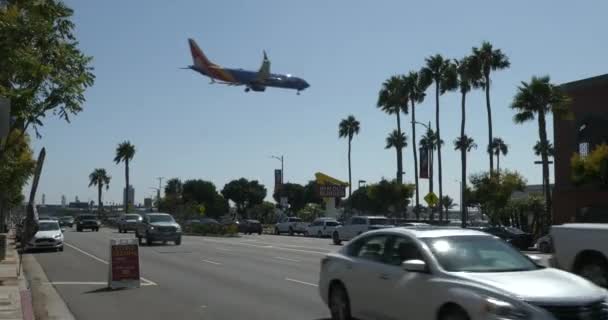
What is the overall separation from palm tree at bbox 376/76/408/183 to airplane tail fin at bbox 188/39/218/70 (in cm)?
1935

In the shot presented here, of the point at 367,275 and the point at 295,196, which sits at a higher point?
the point at 295,196

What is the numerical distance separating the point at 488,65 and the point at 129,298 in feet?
140

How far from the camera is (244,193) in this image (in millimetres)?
137250

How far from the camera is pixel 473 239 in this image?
9.59 metres

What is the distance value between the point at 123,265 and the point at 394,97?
5467 cm

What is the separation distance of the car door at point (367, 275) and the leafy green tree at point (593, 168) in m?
28.8

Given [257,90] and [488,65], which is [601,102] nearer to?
[488,65]

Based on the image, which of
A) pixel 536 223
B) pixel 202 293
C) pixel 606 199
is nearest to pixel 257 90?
pixel 536 223

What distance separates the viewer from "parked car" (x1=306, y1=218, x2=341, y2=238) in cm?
5709

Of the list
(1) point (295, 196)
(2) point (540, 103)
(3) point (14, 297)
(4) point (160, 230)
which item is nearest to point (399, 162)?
(2) point (540, 103)

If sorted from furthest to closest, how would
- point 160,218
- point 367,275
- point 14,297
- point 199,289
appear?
point 160,218 → point 199,289 → point 14,297 → point 367,275

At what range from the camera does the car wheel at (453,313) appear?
8.16m

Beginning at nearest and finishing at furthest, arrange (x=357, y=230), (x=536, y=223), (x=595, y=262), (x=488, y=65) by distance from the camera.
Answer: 1. (x=595, y=262)
2. (x=357, y=230)
3. (x=536, y=223)
4. (x=488, y=65)

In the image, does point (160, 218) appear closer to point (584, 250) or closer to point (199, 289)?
point (199, 289)
